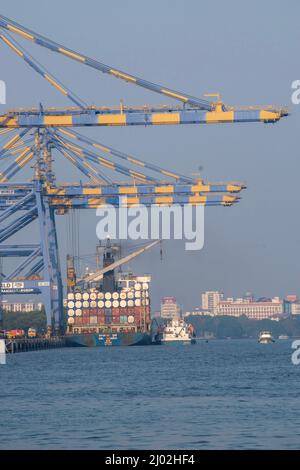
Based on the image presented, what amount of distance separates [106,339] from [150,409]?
74275 millimetres

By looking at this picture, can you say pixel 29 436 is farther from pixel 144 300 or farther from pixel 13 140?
pixel 144 300

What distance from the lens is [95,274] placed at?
12112cm

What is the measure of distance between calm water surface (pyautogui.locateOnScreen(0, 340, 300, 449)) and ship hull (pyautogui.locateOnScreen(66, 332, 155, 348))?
1962 inches

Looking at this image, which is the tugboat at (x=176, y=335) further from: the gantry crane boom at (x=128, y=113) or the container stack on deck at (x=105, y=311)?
the gantry crane boom at (x=128, y=113)

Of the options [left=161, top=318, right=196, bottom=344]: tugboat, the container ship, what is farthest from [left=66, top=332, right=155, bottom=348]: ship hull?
[left=161, top=318, right=196, bottom=344]: tugboat

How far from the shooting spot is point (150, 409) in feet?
122

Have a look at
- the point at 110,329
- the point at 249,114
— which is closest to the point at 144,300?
the point at 110,329

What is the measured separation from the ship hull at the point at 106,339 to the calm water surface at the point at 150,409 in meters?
49.8

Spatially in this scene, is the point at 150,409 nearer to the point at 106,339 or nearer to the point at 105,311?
the point at 106,339

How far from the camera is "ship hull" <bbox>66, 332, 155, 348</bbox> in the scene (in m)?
109

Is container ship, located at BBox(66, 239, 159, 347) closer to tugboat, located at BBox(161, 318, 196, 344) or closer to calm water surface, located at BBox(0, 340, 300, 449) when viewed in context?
tugboat, located at BBox(161, 318, 196, 344)

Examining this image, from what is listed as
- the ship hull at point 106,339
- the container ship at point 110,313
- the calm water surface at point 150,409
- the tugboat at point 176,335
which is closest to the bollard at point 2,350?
the ship hull at point 106,339

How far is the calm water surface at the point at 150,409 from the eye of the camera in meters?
30.0

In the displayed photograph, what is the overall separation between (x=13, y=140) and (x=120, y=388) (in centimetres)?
4682
